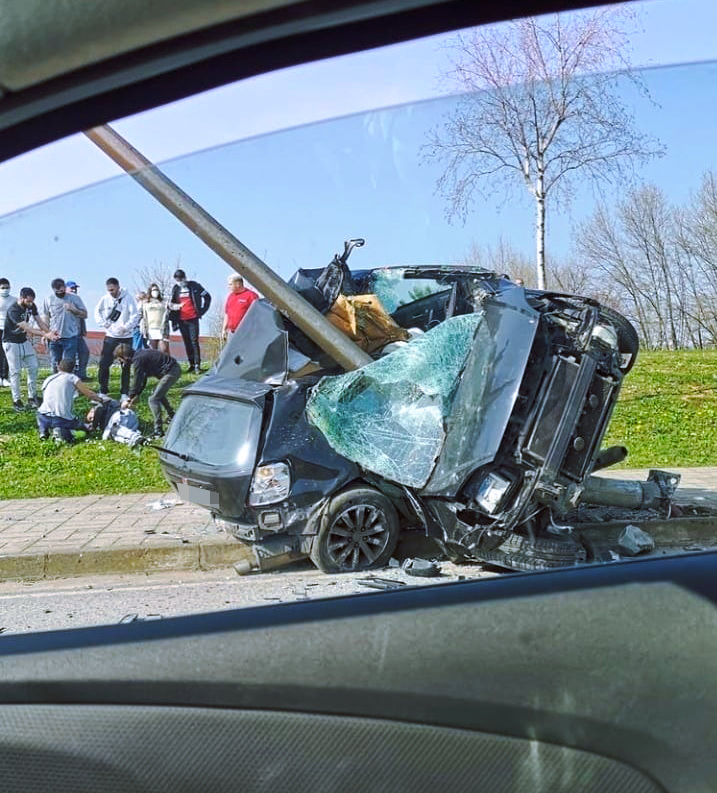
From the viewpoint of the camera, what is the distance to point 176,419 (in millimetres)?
2947

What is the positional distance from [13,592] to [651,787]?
1737 millimetres

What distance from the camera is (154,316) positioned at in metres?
1.59

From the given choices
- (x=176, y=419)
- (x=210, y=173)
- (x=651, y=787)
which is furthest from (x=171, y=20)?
(x=176, y=419)

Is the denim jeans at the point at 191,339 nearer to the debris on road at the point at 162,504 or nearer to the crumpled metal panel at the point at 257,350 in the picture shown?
the crumpled metal panel at the point at 257,350

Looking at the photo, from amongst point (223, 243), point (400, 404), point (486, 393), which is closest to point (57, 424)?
point (223, 243)

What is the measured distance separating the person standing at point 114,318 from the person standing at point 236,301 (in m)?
0.19

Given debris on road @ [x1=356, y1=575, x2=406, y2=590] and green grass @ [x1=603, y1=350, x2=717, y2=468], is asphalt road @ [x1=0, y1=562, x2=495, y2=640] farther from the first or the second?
green grass @ [x1=603, y1=350, x2=717, y2=468]

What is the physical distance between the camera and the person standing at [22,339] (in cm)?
140

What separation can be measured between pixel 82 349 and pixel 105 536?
2.13m

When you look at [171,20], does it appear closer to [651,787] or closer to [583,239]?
[583,239]

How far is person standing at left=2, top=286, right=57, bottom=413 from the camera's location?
1.40 meters

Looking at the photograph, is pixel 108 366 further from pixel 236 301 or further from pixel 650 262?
pixel 650 262

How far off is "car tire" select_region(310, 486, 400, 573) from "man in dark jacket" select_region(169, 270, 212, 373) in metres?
0.94

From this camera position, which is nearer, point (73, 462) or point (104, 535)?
point (73, 462)
